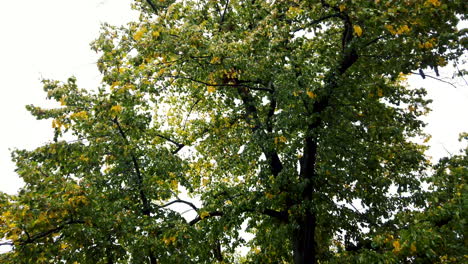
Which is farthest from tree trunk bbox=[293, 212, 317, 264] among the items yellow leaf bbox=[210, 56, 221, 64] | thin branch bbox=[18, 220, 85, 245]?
thin branch bbox=[18, 220, 85, 245]

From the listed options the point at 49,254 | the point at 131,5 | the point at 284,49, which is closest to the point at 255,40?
the point at 284,49

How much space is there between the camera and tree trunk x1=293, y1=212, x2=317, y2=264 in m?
10.2

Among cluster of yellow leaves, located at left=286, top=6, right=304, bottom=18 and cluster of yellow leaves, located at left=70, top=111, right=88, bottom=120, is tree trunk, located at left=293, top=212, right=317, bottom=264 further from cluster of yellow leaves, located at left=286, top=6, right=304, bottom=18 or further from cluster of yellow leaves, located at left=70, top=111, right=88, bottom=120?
cluster of yellow leaves, located at left=70, top=111, right=88, bottom=120

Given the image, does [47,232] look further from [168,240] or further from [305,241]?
[305,241]

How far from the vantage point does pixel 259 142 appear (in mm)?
9758

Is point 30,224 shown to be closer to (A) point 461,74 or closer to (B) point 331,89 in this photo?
(B) point 331,89

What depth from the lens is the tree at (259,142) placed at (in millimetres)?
7305


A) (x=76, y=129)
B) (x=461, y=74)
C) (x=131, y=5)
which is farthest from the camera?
(x=131, y=5)

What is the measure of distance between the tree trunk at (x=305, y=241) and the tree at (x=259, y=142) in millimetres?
30

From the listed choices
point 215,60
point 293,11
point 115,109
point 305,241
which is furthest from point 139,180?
point 293,11

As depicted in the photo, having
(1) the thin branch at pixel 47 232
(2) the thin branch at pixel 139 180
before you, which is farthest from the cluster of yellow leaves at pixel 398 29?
(1) the thin branch at pixel 47 232

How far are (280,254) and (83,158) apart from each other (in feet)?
20.7

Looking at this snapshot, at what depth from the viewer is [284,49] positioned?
8.93 metres

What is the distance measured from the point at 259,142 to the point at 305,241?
120 inches
